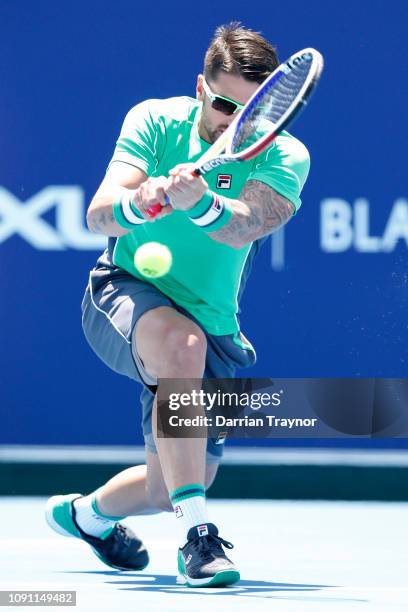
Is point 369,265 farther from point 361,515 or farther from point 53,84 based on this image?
point 53,84

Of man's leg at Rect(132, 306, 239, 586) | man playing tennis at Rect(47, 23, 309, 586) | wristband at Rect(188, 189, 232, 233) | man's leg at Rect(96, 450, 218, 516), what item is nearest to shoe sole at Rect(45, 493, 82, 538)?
man playing tennis at Rect(47, 23, 309, 586)

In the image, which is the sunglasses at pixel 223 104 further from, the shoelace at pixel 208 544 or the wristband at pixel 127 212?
the shoelace at pixel 208 544

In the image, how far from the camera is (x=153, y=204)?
343 centimetres

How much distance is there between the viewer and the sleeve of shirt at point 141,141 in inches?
150

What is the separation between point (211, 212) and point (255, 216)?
199 mm

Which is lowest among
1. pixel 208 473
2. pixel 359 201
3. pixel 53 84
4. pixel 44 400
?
pixel 208 473


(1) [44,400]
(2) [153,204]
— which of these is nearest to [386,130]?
(1) [44,400]

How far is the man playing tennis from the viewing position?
3521 millimetres

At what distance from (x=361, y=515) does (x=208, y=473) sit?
68.1 inches

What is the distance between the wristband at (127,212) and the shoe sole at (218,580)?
82 centimetres

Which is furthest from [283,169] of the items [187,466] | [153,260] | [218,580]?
[218,580]

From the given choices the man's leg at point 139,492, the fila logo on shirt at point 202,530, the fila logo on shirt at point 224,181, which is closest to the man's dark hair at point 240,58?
the fila logo on shirt at point 224,181

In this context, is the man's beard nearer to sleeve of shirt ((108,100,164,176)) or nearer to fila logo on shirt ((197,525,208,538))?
sleeve of shirt ((108,100,164,176))

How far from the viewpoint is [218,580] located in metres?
3.46
